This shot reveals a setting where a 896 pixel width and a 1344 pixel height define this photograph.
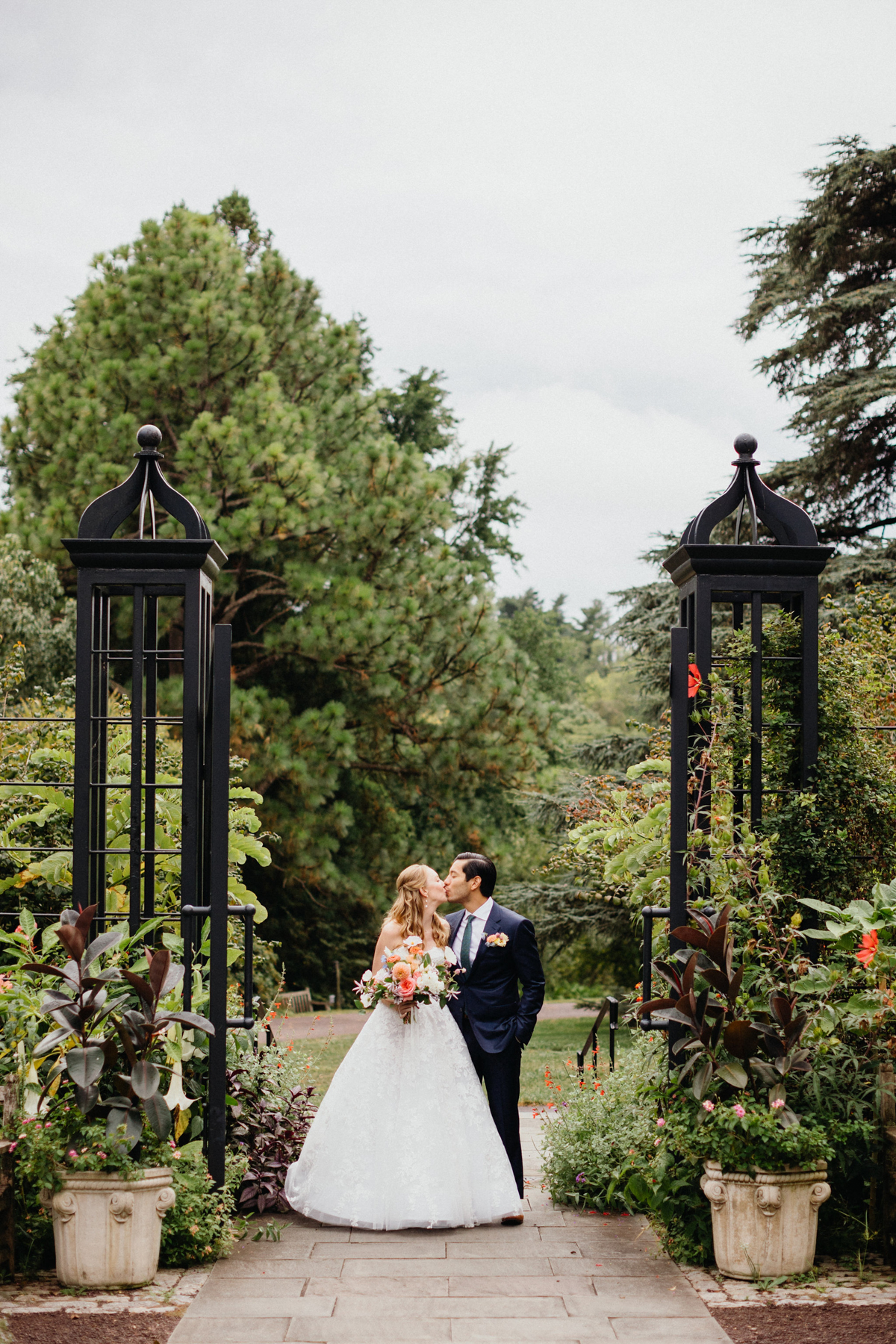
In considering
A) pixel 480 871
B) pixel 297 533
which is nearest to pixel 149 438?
pixel 480 871

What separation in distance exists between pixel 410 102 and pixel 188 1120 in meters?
10.3

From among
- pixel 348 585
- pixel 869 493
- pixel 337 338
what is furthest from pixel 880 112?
pixel 348 585

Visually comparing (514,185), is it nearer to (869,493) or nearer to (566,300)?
(869,493)

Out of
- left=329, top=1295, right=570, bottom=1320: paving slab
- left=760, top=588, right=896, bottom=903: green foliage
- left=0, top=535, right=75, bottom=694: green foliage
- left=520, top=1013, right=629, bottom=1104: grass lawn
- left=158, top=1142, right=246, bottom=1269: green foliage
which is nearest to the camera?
left=329, top=1295, right=570, bottom=1320: paving slab

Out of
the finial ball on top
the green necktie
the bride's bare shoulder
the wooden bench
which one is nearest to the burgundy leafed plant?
the bride's bare shoulder

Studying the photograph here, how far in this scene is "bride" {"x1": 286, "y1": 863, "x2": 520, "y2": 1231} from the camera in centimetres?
455

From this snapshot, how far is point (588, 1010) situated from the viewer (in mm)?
17109

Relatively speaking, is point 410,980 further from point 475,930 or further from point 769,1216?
point 769,1216

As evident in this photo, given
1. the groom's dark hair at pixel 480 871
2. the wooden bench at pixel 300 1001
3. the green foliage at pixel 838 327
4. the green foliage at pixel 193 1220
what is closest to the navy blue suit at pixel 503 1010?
the groom's dark hair at pixel 480 871

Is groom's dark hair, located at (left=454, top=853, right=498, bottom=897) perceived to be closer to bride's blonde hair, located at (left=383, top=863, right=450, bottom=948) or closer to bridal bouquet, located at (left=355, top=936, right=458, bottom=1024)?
bride's blonde hair, located at (left=383, top=863, right=450, bottom=948)

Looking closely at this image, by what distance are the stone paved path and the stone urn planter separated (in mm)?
258

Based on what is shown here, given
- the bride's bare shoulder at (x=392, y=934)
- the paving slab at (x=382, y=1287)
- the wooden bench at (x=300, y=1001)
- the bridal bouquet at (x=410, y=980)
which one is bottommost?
the wooden bench at (x=300, y=1001)

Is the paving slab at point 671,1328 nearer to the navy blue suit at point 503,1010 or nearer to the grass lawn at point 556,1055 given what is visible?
the navy blue suit at point 503,1010

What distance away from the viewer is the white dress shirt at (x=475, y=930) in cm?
498
